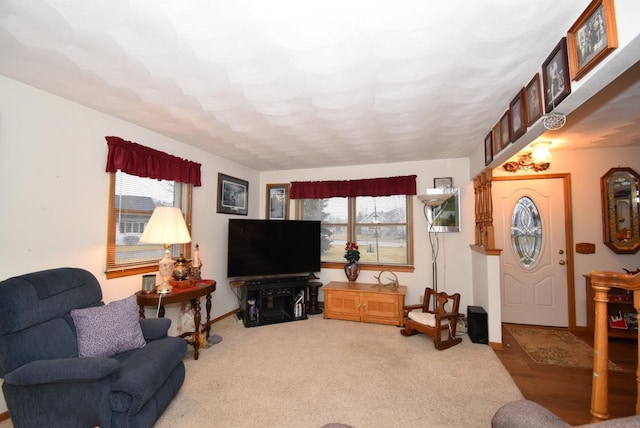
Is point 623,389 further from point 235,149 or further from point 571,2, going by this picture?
point 235,149

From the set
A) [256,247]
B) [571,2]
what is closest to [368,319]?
[256,247]

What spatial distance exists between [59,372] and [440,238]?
14.0 ft

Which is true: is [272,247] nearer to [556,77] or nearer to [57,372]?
[57,372]

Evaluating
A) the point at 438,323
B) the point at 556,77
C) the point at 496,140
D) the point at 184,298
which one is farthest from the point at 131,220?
the point at 496,140

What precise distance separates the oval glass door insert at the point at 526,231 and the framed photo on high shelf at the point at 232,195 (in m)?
4.15

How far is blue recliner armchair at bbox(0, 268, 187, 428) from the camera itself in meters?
1.51

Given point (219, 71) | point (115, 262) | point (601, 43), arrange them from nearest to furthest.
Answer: point (601, 43) < point (219, 71) < point (115, 262)

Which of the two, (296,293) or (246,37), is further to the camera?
(296,293)

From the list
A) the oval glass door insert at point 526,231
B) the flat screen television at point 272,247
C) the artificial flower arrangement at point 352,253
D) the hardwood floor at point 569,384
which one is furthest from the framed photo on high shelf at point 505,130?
the flat screen television at point 272,247

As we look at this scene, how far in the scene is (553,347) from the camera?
3100 mm

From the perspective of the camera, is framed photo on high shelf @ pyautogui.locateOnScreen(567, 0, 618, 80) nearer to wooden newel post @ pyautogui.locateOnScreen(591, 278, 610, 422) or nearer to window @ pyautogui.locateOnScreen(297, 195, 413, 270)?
wooden newel post @ pyautogui.locateOnScreen(591, 278, 610, 422)

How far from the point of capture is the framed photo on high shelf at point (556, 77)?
146cm

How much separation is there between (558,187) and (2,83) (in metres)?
5.87

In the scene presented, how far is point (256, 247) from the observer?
159 inches
